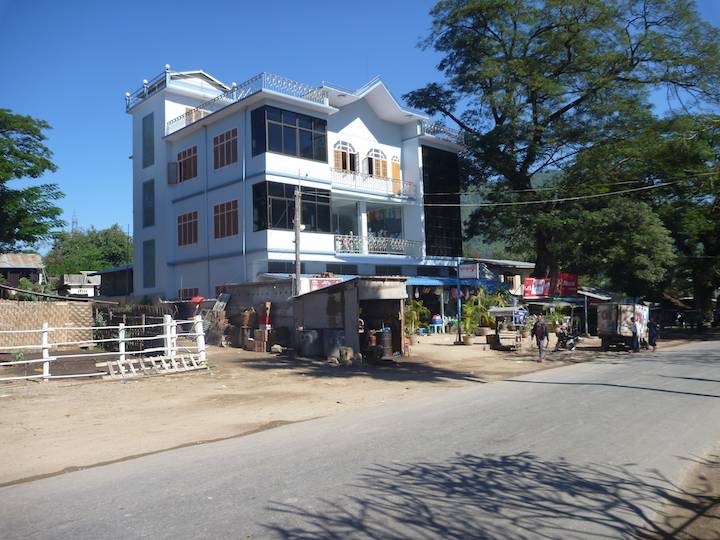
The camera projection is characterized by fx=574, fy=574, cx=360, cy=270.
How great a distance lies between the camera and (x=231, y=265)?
2961cm

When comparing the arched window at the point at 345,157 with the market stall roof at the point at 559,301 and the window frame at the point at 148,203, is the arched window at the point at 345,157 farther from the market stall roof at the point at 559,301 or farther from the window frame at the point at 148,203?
the market stall roof at the point at 559,301

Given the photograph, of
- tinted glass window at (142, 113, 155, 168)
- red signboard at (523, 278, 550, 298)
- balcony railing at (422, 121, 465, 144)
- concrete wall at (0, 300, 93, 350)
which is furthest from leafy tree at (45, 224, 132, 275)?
red signboard at (523, 278, 550, 298)

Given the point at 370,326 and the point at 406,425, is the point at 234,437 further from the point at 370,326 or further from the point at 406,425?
the point at 370,326

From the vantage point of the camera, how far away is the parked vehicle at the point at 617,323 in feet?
80.2

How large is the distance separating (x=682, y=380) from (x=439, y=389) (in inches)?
239

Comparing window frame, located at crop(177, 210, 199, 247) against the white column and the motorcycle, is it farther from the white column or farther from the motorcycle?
the motorcycle

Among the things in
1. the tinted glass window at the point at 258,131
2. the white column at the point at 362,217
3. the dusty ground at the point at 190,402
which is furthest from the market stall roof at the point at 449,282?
the dusty ground at the point at 190,402

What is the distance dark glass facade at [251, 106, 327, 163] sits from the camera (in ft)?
92.0

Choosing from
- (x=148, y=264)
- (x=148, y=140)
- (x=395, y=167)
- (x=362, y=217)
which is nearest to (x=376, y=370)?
(x=362, y=217)

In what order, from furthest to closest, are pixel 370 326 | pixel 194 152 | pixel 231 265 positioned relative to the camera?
pixel 194 152, pixel 231 265, pixel 370 326

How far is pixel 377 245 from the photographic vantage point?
33.7 m

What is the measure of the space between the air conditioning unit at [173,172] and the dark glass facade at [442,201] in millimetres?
15344

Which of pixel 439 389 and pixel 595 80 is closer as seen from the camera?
pixel 439 389

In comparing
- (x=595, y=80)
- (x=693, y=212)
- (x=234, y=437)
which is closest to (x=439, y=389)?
(x=234, y=437)
